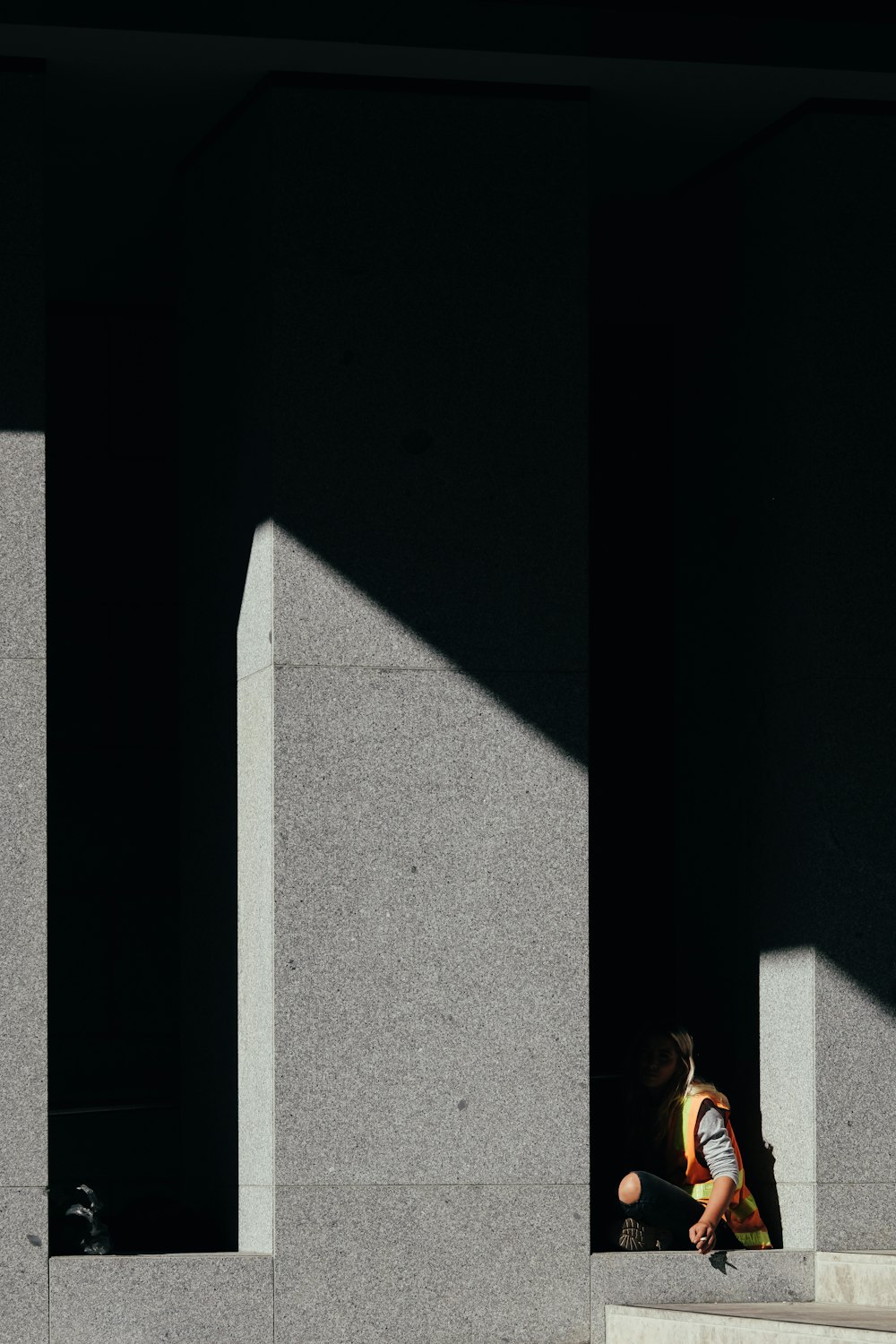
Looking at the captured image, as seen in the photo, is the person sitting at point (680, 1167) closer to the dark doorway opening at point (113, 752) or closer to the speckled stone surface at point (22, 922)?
the speckled stone surface at point (22, 922)

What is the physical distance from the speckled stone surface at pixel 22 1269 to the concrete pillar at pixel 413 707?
1022 millimetres

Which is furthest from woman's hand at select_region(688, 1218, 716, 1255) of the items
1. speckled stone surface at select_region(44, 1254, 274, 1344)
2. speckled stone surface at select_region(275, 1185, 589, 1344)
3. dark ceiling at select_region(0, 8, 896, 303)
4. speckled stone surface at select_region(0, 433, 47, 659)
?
dark ceiling at select_region(0, 8, 896, 303)

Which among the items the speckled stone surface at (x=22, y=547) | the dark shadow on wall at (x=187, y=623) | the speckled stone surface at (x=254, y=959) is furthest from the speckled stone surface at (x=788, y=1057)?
the speckled stone surface at (x=22, y=547)

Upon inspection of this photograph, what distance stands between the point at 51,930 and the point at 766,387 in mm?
5374

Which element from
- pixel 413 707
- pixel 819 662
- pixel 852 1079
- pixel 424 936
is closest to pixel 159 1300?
pixel 424 936

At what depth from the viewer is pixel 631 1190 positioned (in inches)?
420

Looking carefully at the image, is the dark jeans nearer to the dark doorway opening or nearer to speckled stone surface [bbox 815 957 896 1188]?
speckled stone surface [bbox 815 957 896 1188]

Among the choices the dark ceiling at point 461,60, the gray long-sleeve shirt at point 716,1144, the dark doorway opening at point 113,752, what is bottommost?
the gray long-sleeve shirt at point 716,1144

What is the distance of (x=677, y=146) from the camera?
12.3m

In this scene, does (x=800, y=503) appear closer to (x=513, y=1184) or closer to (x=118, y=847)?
(x=513, y=1184)

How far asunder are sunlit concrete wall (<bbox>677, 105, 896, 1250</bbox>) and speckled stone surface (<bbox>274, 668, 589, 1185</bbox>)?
113 centimetres

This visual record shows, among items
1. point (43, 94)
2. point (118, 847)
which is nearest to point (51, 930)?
point (118, 847)

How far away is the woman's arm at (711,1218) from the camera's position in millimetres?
10609

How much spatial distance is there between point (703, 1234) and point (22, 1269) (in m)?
3.01
